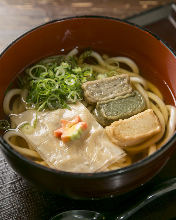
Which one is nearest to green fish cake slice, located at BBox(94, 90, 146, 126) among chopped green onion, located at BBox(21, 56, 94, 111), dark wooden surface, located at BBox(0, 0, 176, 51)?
chopped green onion, located at BBox(21, 56, 94, 111)

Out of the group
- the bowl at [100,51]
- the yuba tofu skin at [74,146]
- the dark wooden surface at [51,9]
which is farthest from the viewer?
the dark wooden surface at [51,9]

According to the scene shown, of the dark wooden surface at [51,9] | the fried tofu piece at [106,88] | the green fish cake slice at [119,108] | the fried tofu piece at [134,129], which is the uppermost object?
the dark wooden surface at [51,9]

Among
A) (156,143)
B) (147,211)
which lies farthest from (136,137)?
(147,211)

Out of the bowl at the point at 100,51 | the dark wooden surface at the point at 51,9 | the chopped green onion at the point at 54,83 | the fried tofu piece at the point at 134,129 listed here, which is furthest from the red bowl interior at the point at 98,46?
the dark wooden surface at the point at 51,9

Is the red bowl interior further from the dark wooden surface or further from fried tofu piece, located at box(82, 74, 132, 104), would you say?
the dark wooden surface

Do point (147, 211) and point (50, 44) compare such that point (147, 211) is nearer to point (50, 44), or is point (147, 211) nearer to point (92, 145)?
point (92, 145)

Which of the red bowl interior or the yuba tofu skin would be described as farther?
the red bowl interior

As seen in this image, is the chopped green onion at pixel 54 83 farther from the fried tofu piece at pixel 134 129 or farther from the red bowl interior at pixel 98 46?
the fried tofu piece at pixel 134 129

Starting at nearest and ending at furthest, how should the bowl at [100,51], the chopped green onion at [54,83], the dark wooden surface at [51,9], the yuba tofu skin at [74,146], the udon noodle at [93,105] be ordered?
the bowl at [100,51]
the yuba tofu skin at [74,146]
the udon noodle at [93,105]
the chopped green onion at [54,83]
the dark wooden surface at [51,9]
